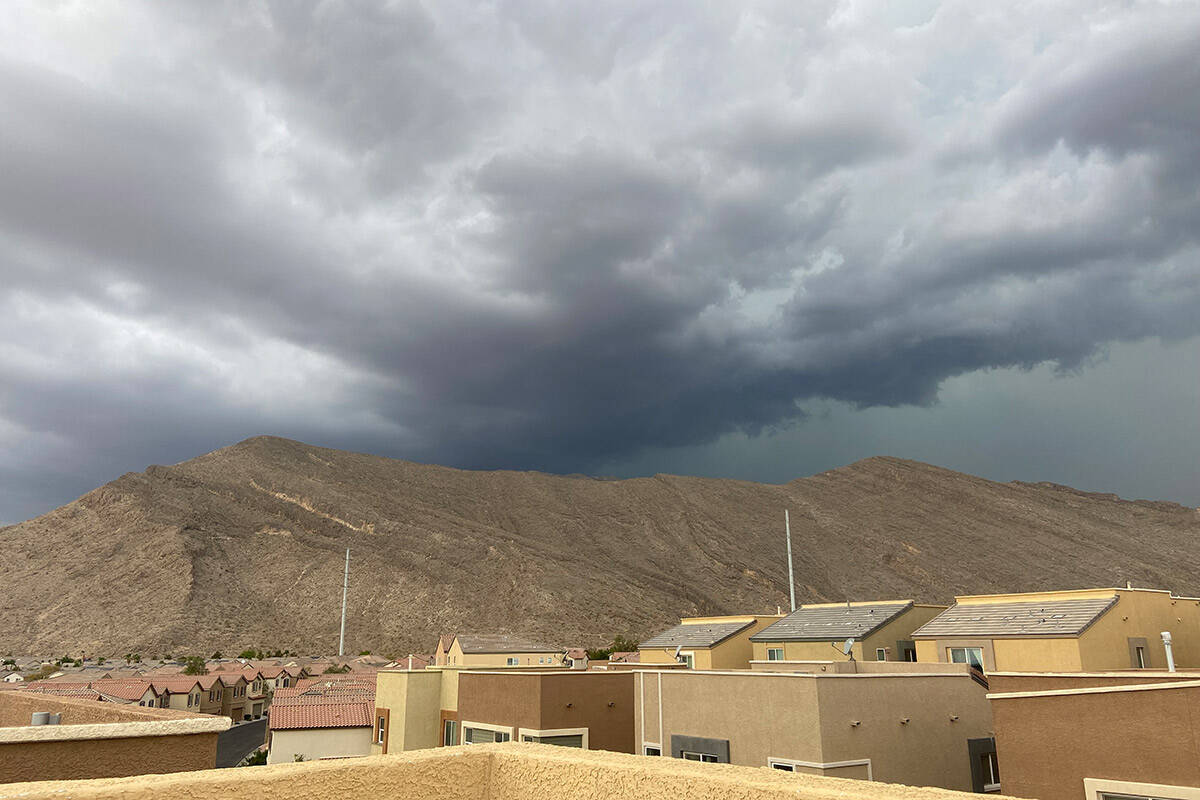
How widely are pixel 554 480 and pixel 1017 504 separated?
107402 mm

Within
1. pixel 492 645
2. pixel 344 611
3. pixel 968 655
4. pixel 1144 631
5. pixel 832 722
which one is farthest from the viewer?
pixel 344 611

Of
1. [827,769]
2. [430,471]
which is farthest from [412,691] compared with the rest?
[430,471]

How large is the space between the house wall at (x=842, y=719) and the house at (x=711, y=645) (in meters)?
21.0

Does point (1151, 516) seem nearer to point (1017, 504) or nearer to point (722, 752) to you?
point (1017, 504)

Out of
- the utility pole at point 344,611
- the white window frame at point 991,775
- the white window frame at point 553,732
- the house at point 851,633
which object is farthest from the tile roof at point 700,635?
the utility pole at point 344,611

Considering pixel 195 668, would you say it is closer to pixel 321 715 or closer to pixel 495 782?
pixel 321 715

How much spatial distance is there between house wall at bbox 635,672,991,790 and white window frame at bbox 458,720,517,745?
549 centimetres

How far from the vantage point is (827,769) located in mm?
16188

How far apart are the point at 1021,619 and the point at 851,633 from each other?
8329 mm

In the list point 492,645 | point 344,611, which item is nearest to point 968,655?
point 492,645

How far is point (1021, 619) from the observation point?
28.9 m

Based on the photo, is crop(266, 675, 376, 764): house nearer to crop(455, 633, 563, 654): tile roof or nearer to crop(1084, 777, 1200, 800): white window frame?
crop(455, 633, 563, 654): tile roof

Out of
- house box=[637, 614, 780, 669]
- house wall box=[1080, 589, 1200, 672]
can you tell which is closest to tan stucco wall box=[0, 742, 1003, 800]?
house wall box=[1080, 589, 1200, 672]

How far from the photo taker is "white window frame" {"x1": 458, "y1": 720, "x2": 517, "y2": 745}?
23.6 metres
